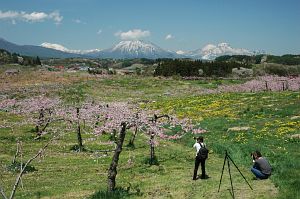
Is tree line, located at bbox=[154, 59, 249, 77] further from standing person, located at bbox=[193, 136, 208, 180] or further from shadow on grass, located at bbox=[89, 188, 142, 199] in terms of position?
shadow on grass, located at bbox=[89, 188, 142, 199]

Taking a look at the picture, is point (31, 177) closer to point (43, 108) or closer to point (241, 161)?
point (241, 161)

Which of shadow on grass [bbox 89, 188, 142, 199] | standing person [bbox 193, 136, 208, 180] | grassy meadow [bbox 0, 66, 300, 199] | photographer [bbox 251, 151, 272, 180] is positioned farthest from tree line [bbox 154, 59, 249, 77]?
shadow on grass [bbox 89, 188, 142, 199]

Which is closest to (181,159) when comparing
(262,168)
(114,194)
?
(262,168)

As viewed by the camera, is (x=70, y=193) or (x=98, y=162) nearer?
(x=70, y=193)

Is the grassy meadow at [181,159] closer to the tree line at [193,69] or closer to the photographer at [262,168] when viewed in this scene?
the photographer at [262,168]

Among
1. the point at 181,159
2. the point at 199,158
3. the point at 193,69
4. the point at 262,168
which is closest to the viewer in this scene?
the point at 262,168

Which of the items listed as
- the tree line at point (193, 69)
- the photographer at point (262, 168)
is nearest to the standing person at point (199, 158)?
the photographer at point (262, 168)

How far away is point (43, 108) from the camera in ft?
149

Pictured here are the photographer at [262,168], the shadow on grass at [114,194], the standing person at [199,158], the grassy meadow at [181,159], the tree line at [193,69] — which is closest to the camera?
the shadow on grass at [114,194]

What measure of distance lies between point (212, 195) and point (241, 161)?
7.80 metres

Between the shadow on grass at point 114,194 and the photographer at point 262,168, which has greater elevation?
the photographer at point 262,168

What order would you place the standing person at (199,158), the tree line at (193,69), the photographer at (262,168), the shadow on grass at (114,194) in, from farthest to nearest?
the tree line at (193,69)
the standing person at (199,158)
the photographer at (262,168)
the shadow on grass at (114,194)

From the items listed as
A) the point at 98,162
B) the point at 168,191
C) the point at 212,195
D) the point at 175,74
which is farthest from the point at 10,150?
the point at 175,74

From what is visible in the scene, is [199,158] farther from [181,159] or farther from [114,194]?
[181,159]
